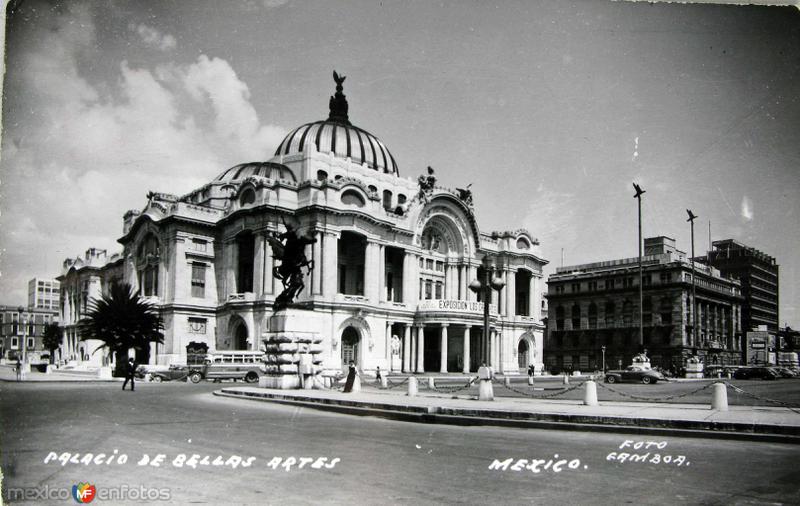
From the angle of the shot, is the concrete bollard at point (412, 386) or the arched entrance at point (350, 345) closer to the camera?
the concrete bollard at point (412, 386)

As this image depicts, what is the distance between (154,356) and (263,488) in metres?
45.0

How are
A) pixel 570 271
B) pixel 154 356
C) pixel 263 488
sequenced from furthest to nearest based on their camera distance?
pixel 570 271 → pixel 154 356 → pixel 263 488

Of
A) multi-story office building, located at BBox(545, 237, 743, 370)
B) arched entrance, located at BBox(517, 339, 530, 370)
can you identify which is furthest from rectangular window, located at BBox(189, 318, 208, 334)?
multi-story office building, located at BBox(545, 237, 743, 370)

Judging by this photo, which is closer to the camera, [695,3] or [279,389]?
[695,3]

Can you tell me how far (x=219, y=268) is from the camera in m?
51.6

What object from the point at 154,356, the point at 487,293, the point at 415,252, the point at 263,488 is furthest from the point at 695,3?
the point at 154,356

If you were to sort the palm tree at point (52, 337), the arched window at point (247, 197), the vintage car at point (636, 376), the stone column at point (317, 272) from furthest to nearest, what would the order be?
the palm tree at point (52, 337), the arched window at point (247, 197), the stone column at point (317, 272), the vintage car at point (636, 376)

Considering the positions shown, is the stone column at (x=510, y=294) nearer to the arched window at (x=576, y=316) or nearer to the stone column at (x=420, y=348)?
the stone column at (x=420, y=348)

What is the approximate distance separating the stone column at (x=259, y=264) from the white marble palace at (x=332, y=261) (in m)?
0.09

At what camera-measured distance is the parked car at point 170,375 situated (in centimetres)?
3822

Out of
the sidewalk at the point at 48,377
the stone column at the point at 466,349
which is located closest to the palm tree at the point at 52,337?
the sidewalk at the point at 48,377

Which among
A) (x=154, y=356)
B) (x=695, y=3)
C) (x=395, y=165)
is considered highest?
(x=395, y=165)

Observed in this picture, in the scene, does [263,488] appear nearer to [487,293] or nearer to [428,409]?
[428,409]

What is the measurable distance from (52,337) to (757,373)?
215 ft
